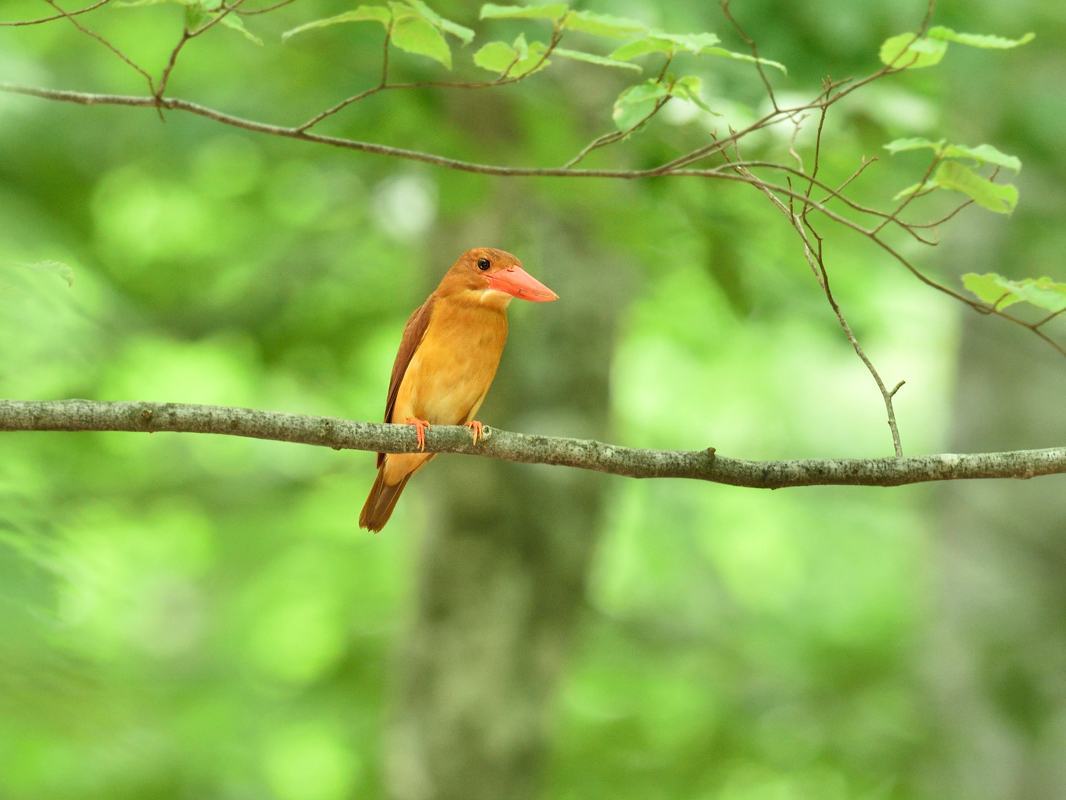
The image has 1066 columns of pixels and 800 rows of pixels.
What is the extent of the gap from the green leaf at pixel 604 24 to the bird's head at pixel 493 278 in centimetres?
50

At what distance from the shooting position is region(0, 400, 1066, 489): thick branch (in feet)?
5.88

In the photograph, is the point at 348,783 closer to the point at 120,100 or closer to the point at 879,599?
the point at 879,599

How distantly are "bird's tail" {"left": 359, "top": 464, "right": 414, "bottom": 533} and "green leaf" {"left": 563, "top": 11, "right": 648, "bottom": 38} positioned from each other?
53.3 inches

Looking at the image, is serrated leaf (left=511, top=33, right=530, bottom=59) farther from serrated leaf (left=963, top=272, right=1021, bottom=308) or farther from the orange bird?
serrated leaf (left=963, top=272, right=1021, bottom=308)

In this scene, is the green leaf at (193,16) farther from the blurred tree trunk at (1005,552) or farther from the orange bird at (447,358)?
the blurred tree trunk at (1005,552)

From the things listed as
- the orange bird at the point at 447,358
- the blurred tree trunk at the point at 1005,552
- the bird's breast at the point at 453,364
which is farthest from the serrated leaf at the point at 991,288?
the blurred tree trunk at the point at 1005,552

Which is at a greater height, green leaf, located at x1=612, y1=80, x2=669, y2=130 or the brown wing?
green leaf, located at x1=612, y1=80, x2=669, y2=130

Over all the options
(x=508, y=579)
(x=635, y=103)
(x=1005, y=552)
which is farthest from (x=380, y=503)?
(x=1005, y=552)


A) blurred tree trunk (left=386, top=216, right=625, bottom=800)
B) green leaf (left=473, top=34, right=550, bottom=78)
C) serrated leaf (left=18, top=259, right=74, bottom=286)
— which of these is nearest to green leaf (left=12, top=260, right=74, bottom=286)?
serrated leaf (left=18, top=259, right=74, bottom=286)

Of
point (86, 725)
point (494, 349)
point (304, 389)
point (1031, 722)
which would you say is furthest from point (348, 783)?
point (86, 725)

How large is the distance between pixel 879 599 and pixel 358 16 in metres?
10.1

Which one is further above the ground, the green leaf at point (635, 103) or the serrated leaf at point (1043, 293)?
the green leaf at point (635, 103)

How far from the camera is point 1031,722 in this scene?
515 cm

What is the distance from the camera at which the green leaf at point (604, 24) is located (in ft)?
5.84
